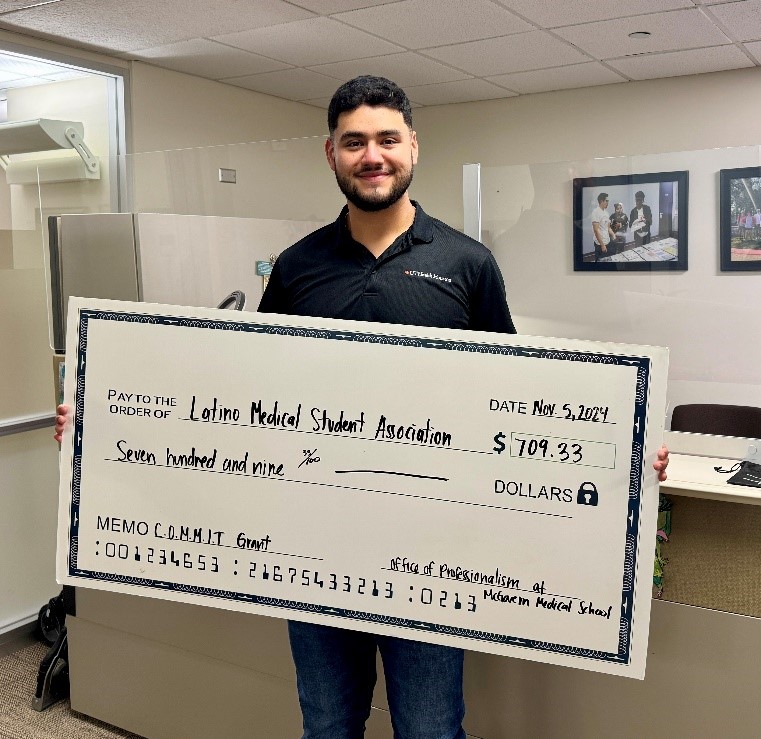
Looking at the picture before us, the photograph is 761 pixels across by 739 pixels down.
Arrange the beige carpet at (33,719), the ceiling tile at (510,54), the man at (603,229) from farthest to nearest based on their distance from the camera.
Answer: the ceiling tile at (510,54), the beige carpet at (33,719), the man at (603,229)

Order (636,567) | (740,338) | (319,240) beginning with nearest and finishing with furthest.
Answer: (636,567) < (319,240) < (740,338)

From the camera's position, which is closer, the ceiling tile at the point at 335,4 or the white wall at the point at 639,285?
the white wall at the point at 639,285

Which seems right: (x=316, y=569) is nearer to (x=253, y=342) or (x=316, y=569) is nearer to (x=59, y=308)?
(x=253, y=342)

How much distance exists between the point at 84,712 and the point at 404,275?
1899 millimetres

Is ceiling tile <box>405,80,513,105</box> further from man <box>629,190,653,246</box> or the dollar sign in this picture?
A: the dollar sign

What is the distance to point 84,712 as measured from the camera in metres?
2.65

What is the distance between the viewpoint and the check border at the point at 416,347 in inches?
54.9

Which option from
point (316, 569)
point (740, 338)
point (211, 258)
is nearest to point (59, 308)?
point (211, 258)

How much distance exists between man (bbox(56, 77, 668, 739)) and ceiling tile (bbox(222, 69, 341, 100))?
3.31 metres

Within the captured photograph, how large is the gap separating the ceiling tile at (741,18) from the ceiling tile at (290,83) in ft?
6.80

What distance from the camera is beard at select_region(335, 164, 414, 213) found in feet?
4.99

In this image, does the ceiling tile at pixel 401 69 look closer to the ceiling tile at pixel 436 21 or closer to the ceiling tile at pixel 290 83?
the ceiling tile at pixel 290 83

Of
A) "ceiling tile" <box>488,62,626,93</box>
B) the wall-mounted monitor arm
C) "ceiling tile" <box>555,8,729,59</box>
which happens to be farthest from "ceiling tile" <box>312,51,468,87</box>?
the wall-mounted monitor arm

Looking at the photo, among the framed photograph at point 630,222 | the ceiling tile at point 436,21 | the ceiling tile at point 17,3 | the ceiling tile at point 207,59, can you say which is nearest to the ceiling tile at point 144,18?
the ceiling tile at point 17,3
